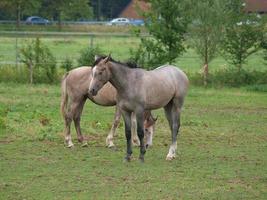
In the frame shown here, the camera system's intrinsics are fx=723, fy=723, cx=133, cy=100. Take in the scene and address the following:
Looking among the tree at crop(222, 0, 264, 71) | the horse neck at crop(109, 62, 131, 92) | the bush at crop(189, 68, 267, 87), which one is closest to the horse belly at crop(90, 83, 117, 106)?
the horse neck at crop(109, 62, 131, 92)

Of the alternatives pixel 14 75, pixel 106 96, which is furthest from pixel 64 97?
pixel 14 75

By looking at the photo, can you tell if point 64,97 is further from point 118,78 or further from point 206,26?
point 206,26

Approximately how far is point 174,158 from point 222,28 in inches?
669

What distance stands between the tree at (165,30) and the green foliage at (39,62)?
369 centimetres

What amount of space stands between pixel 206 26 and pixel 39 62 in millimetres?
6965

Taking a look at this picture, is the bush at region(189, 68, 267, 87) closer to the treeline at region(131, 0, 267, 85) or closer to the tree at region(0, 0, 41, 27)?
the treeline at region(131, 0, 267, 85)

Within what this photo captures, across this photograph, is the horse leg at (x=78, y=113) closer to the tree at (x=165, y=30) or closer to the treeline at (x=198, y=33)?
the treeline at (x=198, y=33)

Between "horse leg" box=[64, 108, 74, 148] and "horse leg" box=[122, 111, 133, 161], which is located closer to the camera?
"horse leg" box=[122, 111, 133, 161]

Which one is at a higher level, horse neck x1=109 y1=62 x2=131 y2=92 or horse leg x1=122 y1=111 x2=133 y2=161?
horse neck x1=109 y1=62 x2=131 y2=92

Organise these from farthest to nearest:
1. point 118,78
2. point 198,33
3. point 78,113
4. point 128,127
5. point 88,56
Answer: point 198,33
point 88,56
point 78,113
point 128,127
point 118,78

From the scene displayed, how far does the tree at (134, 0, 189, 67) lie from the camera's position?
29047mm

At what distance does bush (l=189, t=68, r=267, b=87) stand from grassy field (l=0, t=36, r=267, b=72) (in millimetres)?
2820

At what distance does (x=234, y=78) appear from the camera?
30.1 meters

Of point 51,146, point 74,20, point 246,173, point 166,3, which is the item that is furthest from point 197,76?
point 74,20
